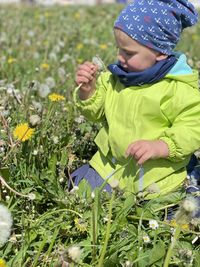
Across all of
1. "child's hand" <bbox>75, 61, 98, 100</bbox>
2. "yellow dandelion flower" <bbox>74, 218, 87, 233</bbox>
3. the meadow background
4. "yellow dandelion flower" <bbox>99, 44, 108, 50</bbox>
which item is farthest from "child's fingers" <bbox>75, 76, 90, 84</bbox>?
"yellow dandelion flower" <bbox>99, 44, 108, 50</bbox>

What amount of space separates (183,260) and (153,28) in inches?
30.1

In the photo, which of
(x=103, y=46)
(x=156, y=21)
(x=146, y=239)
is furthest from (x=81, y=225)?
(x=103, y=46)

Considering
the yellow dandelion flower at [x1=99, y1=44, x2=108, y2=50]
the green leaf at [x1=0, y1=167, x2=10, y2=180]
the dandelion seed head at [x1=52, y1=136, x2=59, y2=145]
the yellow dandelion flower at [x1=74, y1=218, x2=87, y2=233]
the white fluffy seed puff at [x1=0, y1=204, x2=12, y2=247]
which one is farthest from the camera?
the yellow dandelion flower at [x1=99, y1=44, x2=108, y2=50]

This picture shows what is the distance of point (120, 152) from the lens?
7.31ft

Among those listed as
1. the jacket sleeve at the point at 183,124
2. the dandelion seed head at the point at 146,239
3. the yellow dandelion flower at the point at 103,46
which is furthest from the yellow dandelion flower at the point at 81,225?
the yellow dandelion flower at the point at 103,46

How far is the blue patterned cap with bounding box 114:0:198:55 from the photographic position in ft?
6.83

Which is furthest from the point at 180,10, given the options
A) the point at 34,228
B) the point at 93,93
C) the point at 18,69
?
the point at 18,69

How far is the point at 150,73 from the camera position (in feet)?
6.98

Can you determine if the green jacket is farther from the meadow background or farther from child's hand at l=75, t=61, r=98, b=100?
the meadow background

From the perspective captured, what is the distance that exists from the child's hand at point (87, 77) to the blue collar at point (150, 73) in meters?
0.08

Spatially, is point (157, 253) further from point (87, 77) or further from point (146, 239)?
point (87, 77)

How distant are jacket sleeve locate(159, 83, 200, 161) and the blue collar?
0.07 m

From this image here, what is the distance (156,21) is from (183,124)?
33 cm

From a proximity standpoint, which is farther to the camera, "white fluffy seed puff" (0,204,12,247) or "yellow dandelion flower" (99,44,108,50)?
"yellow dandelion flower" (99,44,108,50)
